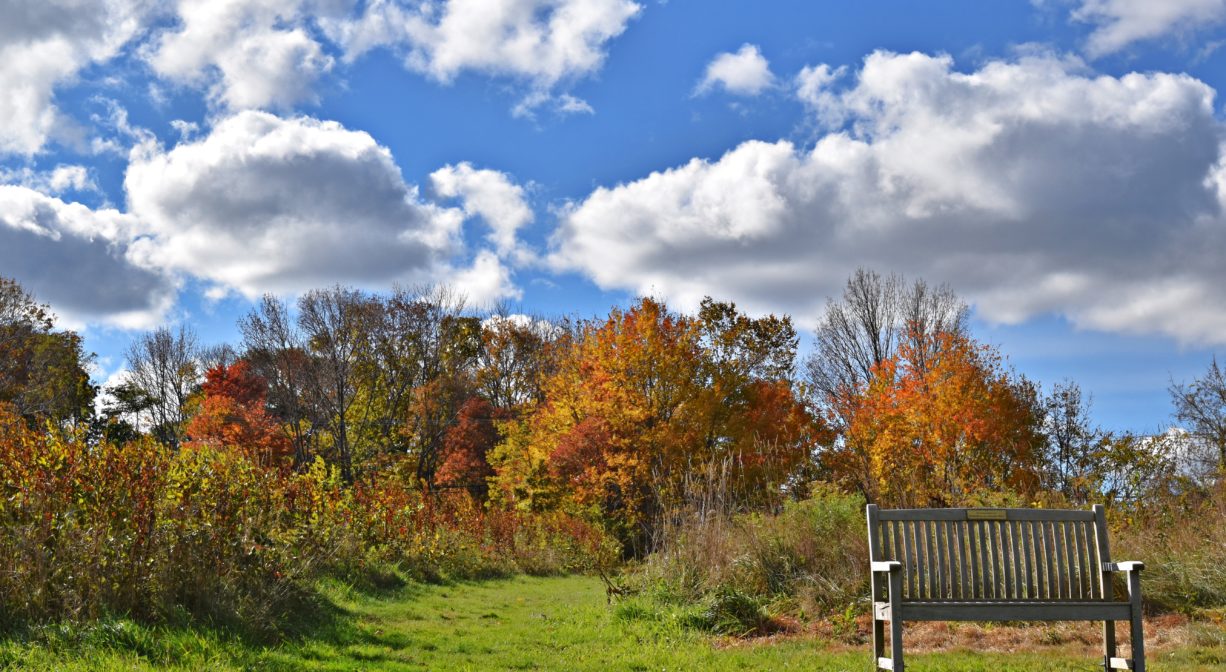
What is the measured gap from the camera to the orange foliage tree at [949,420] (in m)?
19.0

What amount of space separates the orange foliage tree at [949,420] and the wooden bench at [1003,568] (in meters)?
11.4

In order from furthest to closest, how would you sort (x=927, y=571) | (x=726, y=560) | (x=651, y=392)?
(x=651, y=392)
(x=726, y=560)
(x=927, y=571)

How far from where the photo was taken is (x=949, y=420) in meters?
20.4

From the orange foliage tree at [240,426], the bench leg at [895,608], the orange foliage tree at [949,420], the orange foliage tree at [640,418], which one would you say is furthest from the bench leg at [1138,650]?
the orange foliage tree at [240,426]

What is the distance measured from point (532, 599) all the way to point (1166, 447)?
944 cm

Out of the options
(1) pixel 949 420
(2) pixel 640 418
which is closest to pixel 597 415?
(2) pixel 640 418

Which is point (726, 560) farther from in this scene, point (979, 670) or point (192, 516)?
point (192, 516)

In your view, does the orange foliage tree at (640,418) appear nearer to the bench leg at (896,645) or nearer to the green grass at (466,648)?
the green grass at (466,648)

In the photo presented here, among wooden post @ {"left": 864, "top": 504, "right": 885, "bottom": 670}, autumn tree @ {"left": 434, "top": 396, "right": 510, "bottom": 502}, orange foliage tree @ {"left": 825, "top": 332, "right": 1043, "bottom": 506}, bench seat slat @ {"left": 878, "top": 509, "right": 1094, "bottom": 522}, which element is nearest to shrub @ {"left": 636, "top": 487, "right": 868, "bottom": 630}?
wooden post @ {"left": 864, "top": 504, "right": 885, "bottom": 670}

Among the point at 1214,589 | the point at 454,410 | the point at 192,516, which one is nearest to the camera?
the point at 192,516

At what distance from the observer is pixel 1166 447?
13.1 metres

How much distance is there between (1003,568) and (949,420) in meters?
15.4

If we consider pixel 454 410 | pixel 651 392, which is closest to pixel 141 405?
pixel 454 410

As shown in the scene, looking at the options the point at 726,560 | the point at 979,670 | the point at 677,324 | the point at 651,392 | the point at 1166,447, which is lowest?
the point at 979,670
